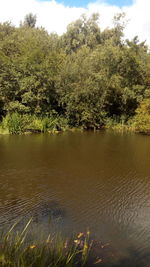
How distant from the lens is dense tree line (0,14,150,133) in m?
18.6

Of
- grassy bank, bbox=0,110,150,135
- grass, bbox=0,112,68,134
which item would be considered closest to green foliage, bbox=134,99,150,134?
grassy bank, bbox=0,110,150,135

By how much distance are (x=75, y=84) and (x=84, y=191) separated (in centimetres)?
1332

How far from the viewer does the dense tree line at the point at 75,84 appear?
733 inches

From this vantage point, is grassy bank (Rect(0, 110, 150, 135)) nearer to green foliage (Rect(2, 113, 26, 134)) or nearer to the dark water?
green foliage (Rect(2, 113, 26, 134))

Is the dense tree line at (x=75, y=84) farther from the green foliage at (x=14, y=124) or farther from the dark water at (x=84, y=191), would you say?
the dark water at (x=84, y=191)

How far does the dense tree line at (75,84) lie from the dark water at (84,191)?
19.5ft

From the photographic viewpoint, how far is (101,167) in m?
10.0

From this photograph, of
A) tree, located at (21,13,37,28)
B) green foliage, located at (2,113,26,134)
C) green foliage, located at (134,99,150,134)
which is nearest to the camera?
green foliage, located at (2,113,26,134)

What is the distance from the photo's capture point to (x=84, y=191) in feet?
24.6

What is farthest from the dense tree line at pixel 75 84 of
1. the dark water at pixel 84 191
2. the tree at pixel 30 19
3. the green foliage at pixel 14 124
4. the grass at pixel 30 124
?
the tree at pixel 30 19

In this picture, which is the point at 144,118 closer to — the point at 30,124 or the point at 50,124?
the point at 50,124

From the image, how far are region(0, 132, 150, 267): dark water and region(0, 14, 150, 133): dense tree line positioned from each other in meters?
5.95

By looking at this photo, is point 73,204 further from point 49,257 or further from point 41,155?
point 41,155

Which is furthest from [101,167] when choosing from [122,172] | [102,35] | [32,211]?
[102,35]
